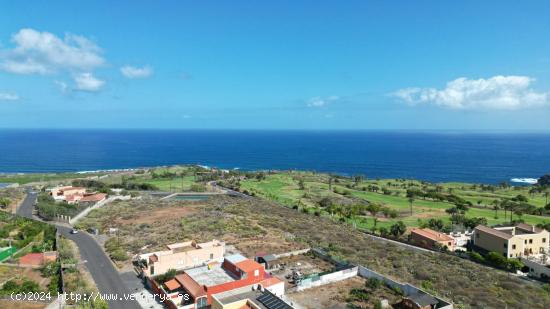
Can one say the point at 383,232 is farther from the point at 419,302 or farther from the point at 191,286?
the point at 191,286

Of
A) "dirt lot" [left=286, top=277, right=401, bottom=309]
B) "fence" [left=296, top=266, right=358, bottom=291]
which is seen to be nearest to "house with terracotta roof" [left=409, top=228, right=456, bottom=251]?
"fence" [left=296, top=266, right=358, bottom=291]

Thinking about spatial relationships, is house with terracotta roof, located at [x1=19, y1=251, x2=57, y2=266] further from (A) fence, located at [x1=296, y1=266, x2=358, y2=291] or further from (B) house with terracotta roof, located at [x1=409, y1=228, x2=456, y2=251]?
(B) house with terracotta roof, located at [x1=409, y1=228, x2=456, y2=251]

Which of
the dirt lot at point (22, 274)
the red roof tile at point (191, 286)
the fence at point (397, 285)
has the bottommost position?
the dirt lot at point (22, 274)

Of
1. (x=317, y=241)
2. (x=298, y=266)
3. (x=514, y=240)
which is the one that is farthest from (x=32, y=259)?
(x=514, y=240)

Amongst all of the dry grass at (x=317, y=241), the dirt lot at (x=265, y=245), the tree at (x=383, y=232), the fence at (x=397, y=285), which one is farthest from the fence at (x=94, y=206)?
the tree at (x=383, y=232)

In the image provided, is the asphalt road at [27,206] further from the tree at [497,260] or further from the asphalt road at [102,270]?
the tree at [497,260]

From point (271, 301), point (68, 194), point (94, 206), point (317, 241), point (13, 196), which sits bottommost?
point (94, 206)
